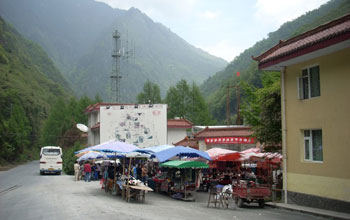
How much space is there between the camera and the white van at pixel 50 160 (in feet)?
129

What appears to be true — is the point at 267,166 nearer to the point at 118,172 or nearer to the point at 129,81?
the point at 118,172

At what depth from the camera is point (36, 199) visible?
17.7 metres

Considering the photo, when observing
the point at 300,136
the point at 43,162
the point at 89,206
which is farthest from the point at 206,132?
the point at 89,206

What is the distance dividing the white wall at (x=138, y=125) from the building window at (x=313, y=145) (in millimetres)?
30892

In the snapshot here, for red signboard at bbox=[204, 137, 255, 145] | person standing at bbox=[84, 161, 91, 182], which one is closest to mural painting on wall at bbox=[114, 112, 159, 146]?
red signboard at bbox=[204, 137, 255, 145]

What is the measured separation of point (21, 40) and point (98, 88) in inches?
1634

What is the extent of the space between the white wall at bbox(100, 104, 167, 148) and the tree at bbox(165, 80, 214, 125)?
25.3 metres

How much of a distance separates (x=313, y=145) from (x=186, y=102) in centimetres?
5800

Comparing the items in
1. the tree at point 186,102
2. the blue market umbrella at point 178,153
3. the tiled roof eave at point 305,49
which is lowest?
the blue market umbrella at point 178,153

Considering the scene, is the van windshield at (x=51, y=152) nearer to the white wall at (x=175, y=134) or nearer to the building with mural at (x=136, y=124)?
the building with mural at (x=136, y=124)

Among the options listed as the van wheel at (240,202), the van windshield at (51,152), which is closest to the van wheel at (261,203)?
the van wheel at (240,202)

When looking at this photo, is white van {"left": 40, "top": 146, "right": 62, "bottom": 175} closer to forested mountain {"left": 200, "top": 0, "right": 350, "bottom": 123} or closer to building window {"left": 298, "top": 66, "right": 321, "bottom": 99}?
building window {"left": 298, "top": 66, "right": 321, "bottom": 99}

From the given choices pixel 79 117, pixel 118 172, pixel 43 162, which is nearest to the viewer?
pixel 118 172

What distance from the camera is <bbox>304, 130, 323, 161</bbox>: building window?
15.9 metres
